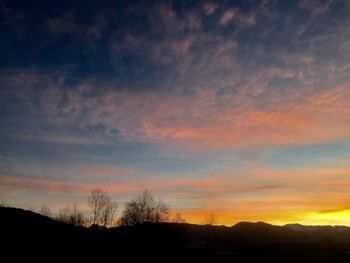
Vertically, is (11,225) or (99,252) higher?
(11,225)

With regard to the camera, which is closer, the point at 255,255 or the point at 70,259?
the point at 70,259

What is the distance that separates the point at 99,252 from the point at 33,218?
12.0 m

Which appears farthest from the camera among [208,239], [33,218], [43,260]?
[208,239]

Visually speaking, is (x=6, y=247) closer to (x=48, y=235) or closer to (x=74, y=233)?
(x=48, y=235)

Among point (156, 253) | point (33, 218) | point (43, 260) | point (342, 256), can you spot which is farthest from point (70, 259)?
point (342, 256)

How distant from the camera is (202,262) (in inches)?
1436

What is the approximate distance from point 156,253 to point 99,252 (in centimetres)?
621

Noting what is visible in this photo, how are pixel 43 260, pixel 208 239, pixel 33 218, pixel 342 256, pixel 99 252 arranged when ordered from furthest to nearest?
pixel 208 239 → pixel 33 218 → pixel 99 252 → pixel 342 256 → pixel 43 260

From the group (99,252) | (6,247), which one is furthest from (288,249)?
(6,247)

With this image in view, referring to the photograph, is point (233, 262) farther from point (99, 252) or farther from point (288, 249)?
point (99, 252)

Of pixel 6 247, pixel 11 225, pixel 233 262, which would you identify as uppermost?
pixel 11 225

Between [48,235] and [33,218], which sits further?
[33,218]

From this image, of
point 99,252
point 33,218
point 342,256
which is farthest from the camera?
point 33,218

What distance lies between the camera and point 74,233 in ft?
144
